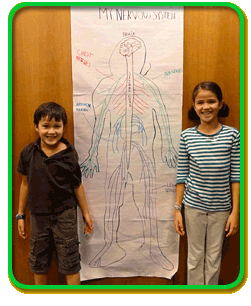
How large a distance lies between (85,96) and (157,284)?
1.12m

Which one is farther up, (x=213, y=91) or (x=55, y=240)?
(x=213, y=91)

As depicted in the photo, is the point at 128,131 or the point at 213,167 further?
the point at 128,131

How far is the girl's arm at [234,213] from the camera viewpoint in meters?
1.21

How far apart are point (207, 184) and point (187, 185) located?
0.33 feet

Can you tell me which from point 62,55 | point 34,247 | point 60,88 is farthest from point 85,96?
point 34,247

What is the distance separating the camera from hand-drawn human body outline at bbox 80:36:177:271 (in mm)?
1281

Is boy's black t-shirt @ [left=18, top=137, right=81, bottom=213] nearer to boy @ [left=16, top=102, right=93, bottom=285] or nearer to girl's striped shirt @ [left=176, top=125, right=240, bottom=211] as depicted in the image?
boy @ [left=16, top=102, right=93, bottom=285]

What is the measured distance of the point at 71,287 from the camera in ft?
4.00

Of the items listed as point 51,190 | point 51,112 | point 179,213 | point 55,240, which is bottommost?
point 55,240

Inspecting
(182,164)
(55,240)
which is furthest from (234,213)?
(55,240)

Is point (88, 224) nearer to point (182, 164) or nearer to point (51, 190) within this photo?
point (51, 190)

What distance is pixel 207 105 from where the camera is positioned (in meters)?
1.18

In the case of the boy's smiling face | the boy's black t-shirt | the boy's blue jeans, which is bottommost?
the boy's blue jeans

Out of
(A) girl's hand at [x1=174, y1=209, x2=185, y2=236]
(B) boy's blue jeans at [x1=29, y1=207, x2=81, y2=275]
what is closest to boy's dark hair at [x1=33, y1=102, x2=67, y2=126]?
(B) boy's blue jeans at [x1=29, y1=207, x2=81, y2=275]
